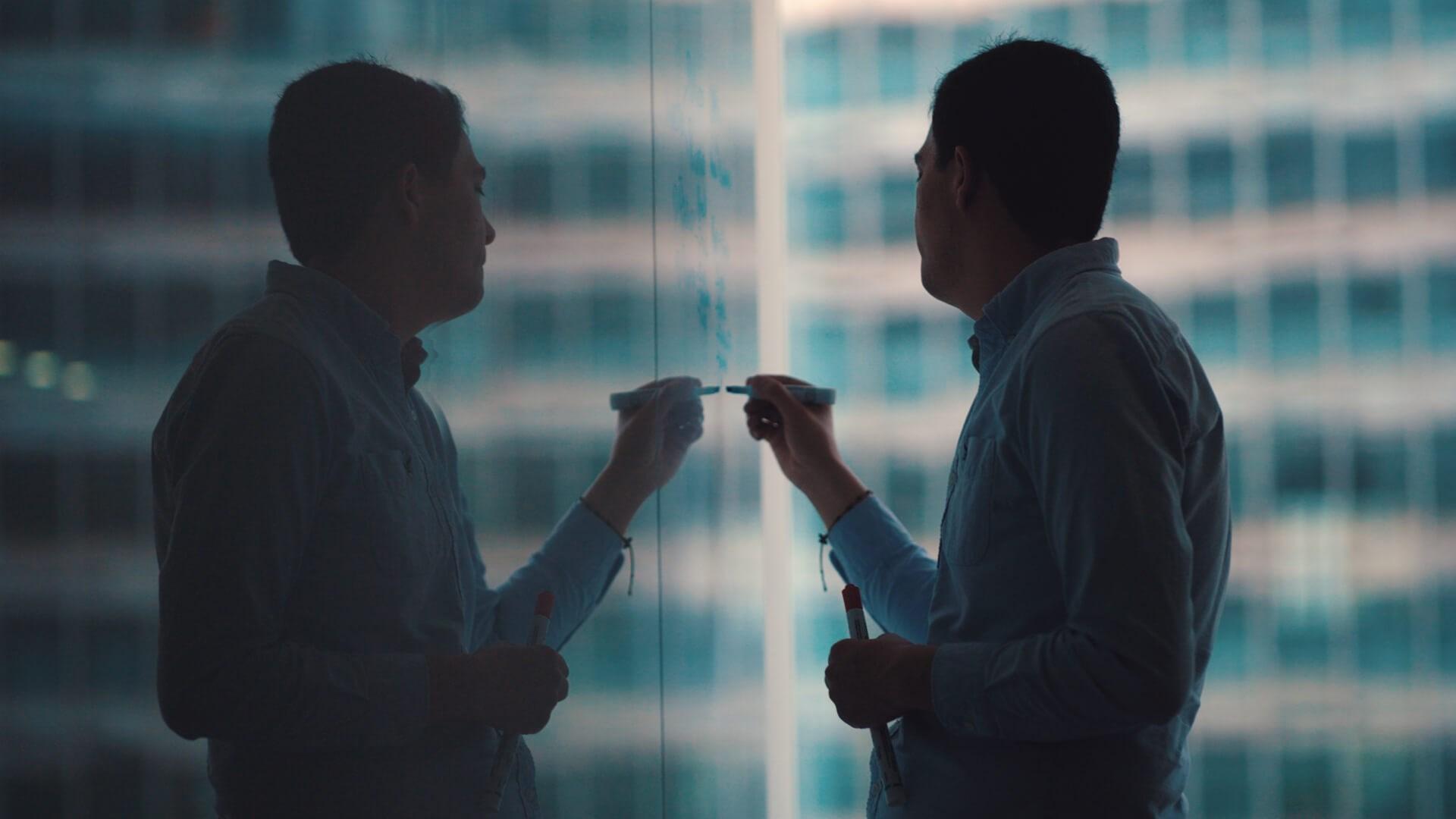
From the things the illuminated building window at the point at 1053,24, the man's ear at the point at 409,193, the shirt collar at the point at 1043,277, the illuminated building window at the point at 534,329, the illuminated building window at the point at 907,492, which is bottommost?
the illuminated building window at the point at 907,492

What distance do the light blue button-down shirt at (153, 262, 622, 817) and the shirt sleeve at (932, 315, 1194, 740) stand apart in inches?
14.2

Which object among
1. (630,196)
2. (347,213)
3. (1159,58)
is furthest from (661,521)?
(1159,58)

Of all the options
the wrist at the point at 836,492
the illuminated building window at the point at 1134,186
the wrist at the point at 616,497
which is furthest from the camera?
the illuminated building window at the point at 1134,186

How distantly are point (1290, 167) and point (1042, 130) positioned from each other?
122cm

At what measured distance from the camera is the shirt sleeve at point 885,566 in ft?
3.64

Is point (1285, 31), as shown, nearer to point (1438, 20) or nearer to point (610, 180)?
point (1438, 20)

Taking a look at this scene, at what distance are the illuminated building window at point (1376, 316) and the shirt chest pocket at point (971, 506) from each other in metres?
1.29

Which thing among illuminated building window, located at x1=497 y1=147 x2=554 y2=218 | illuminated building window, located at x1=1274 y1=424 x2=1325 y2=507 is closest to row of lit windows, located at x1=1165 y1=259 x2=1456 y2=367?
illuminated building window, located at x1=1274 y1=424 x2=1325 y2=507

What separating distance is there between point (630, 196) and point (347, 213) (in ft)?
1.41

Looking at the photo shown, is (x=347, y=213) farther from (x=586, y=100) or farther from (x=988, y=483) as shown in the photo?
(x=988, y=483)

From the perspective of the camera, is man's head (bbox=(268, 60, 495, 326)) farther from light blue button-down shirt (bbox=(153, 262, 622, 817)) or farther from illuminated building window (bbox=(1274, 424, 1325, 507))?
illuminated building window (bbox=(1274, 424, 1325, 507))

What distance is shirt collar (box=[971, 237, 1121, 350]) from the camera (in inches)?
33.0

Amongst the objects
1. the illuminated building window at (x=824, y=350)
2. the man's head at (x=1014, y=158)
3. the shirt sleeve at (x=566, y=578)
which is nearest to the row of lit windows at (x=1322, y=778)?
the illuminated building window at (x=824, y=350)

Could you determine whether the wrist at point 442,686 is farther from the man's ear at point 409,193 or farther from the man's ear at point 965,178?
the man's ear at point 965,178
